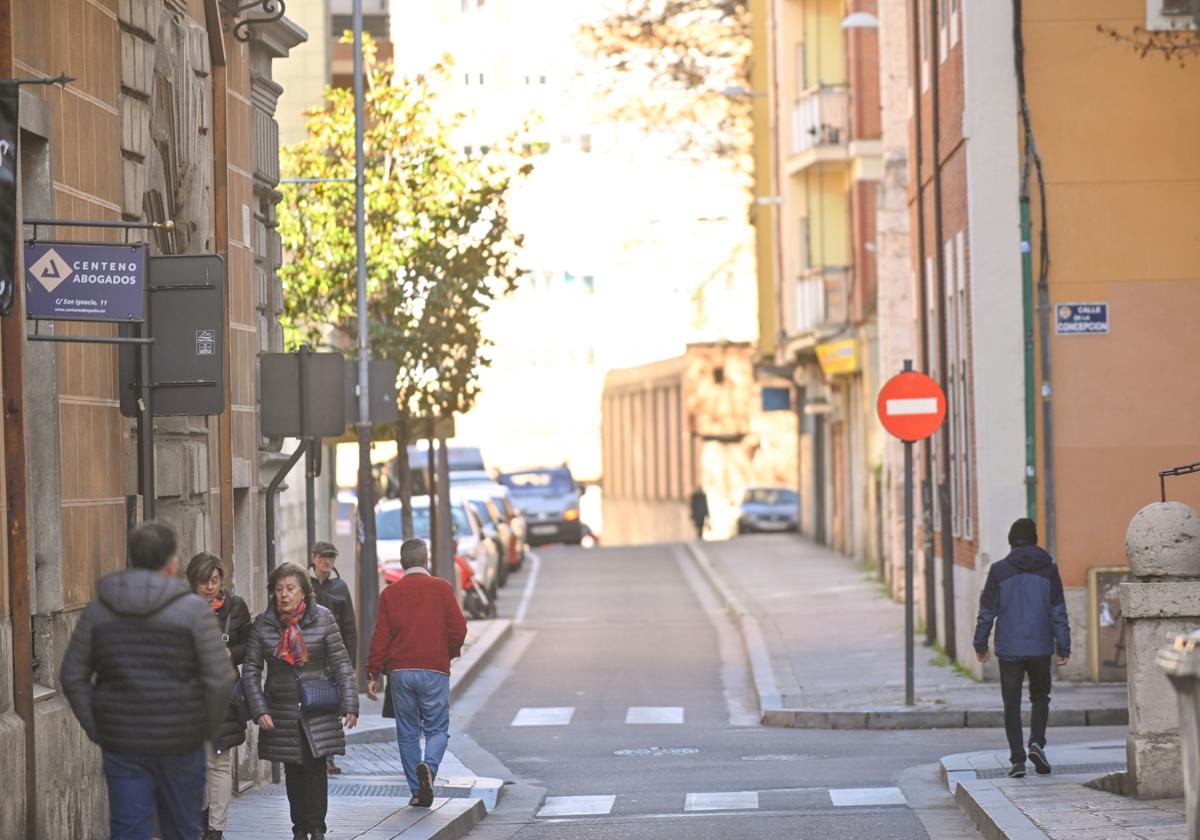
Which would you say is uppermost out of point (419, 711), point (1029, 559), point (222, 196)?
point (222, 196)

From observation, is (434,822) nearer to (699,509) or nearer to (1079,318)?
(1079,318)

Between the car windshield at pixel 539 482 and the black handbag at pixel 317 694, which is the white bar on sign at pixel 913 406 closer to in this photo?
the black handbag at pixel 317 694

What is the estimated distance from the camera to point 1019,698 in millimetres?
15781

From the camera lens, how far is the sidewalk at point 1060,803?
39.6 feet

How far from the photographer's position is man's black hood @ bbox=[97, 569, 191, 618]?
9.02 metres

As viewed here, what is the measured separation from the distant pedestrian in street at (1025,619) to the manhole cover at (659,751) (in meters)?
3.41

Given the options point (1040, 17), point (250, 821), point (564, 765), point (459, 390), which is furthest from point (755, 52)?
point (250, 821)

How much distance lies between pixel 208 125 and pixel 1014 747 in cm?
661

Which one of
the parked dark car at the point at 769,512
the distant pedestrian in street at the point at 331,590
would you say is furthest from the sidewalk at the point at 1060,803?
the parked dark car at the point at 769,512

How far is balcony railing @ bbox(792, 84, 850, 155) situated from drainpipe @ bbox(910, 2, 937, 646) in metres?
16.1

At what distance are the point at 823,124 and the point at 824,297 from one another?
3136mm

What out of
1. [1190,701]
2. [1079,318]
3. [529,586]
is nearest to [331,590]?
[1079,318]

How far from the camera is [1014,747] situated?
1549 centimetres

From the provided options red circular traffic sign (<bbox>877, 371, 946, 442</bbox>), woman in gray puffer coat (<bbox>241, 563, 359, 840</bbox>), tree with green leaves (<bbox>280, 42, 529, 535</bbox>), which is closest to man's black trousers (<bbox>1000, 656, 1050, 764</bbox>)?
woman in gray puffer coat (<bbox>241, 563, 359, 840</bbox>)
